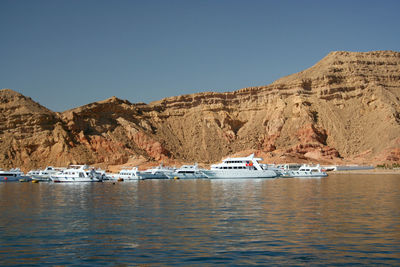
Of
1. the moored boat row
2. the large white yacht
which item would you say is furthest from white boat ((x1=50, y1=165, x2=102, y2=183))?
the large white yacht

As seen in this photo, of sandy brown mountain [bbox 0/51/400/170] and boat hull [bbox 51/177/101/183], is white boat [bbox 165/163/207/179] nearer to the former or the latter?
boat hull [bbox 51/177/101/183]

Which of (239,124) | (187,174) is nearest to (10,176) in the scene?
(187,174)

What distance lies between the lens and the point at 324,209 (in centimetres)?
3344

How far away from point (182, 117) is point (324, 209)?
132896 millimetres

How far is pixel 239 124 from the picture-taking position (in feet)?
540

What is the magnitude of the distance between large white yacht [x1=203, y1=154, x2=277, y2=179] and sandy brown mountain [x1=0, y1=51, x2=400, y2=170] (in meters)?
44.6

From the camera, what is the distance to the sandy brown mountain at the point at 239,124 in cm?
13188

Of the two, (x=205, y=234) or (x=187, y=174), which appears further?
(x=187, y=174)

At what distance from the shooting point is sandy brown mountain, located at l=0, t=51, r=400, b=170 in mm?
131875

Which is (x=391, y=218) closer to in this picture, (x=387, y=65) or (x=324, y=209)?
(x=324, y=209)

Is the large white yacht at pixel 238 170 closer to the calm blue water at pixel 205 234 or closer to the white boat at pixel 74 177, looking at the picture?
the white boat at pixel 74 177

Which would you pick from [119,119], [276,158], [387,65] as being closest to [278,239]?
[276,158]

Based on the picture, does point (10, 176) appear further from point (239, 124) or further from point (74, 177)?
point (239, 124)

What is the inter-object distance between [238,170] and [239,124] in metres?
81.3
